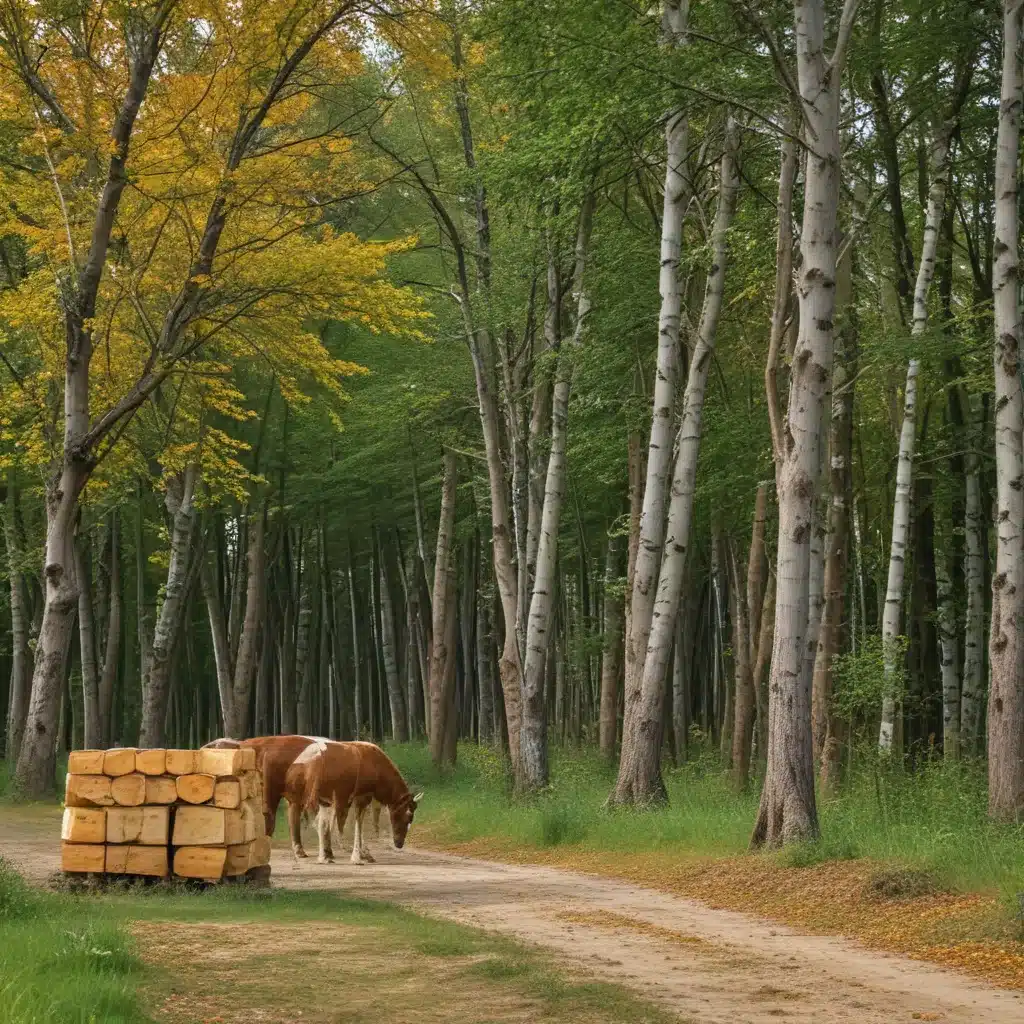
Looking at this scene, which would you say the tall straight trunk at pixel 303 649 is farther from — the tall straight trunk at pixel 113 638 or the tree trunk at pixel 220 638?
the tree trunk at pixel 220 638

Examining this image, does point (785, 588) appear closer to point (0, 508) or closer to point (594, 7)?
point (594, 7)

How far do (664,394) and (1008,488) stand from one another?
5.81 metres

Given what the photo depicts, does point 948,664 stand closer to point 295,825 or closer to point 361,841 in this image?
point 361,841

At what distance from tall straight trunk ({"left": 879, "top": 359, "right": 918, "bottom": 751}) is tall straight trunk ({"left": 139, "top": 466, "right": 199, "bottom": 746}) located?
13567 mm

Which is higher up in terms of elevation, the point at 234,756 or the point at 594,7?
the point at 594,7

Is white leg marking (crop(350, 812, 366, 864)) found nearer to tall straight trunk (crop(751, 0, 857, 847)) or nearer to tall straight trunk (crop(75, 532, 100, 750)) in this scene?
tall straight trunk (crop(751, 0, 857, 847))

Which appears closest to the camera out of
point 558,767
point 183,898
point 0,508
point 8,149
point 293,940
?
point 293,940

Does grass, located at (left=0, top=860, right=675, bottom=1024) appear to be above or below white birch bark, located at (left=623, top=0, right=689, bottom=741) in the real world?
below

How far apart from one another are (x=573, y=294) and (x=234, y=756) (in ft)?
43.7

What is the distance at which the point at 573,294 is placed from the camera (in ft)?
79.5

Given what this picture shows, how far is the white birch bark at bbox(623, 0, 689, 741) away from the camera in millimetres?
19172

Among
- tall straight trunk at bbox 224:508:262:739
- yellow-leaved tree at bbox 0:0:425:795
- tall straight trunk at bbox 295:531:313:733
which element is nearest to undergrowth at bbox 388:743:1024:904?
yellow-leaved tree at bbox 0:0:425:795

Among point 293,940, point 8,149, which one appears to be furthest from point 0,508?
point 293,940

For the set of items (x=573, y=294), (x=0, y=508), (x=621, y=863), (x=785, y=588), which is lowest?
(x=621, y=863)
